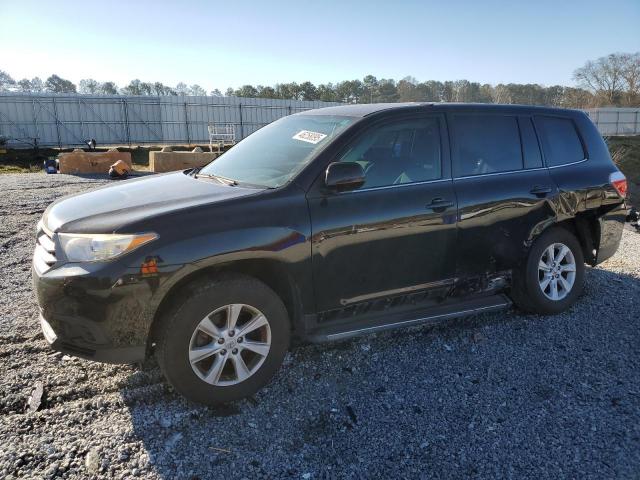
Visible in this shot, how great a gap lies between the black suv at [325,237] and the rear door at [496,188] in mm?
15

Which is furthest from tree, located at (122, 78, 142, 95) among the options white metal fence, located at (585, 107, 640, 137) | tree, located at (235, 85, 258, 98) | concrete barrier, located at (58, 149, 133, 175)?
white metal fence, located at (585, 107, 640, 137)

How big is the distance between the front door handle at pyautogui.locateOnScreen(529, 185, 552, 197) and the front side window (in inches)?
39.7

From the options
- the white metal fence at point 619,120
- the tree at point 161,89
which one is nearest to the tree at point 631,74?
the white metal fence at point 619,120

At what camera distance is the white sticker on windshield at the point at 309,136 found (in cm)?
375

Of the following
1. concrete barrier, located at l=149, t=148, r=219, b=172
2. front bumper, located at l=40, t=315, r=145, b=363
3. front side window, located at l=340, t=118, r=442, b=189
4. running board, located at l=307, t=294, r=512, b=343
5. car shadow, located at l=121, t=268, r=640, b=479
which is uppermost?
concrete barrier, located at l=149, t=148, r=219, b=172

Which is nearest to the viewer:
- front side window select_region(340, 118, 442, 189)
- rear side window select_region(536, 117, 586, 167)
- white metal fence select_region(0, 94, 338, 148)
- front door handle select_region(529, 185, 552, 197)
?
front side window select_region(340, 118, 442, 189)

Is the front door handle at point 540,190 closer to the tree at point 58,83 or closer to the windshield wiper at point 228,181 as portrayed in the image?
the windshield wiper at point 228,181

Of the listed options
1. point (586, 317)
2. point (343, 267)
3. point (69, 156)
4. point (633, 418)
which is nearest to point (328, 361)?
point (343, 267)

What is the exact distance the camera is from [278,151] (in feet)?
12.9

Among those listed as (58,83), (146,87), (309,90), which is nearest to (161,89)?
(146,87)

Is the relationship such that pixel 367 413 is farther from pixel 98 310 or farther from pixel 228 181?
pixel 228 181

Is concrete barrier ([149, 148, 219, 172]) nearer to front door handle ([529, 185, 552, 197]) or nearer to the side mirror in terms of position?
front door handle ([529, 185, 552, 197])

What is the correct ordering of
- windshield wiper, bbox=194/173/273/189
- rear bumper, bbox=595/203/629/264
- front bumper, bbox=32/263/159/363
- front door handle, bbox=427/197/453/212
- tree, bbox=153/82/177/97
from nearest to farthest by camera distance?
front bumper, bbox=32/263/159/363 < windshield wiper, bbox=194/173/273/189 < front door handle, bbox=427/197/453/212 < rear bumper, bbox=595/203/629/264 < tree, bbox=153/82/177/97

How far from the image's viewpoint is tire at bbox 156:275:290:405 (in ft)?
9.76
